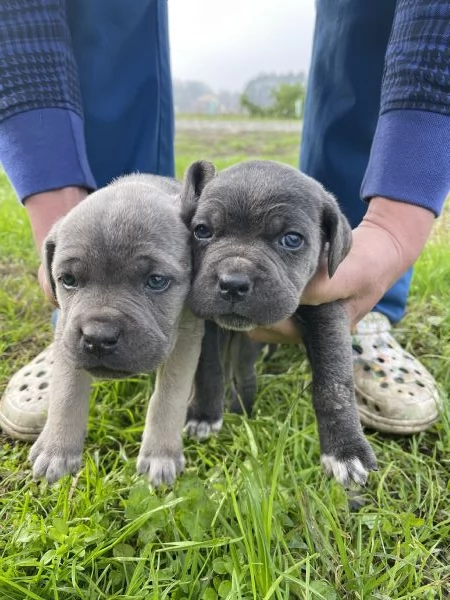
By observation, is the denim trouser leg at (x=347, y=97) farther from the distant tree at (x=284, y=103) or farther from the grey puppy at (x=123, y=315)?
the distant tree at (x=284, y=103)

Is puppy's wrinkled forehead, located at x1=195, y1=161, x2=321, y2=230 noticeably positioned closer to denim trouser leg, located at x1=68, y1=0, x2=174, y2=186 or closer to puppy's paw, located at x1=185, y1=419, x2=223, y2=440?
puppy's paw, located at x1=185, y1=419, x2=223, y2=440

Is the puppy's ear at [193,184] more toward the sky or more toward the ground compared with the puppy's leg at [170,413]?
more toward the sky

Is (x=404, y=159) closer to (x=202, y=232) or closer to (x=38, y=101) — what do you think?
(x=202, y=232)

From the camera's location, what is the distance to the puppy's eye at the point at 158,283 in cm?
205

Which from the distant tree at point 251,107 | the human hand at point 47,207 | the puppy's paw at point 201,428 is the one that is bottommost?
the distant tree at point 251,107

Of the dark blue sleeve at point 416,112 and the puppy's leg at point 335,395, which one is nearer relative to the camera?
the puppy's leg at point 335,395

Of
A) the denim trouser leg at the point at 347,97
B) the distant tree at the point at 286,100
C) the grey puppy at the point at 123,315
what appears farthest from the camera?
the distant tree at the point at 286,100

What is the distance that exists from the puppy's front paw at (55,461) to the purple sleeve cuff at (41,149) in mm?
1395

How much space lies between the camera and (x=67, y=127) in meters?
2.85

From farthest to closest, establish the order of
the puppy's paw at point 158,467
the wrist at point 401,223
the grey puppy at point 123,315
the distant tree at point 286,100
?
the distant tree at point 286,100, the wrist at point 401,223, the puppy's paw at point 158,467, the grey puppy at point 123,315

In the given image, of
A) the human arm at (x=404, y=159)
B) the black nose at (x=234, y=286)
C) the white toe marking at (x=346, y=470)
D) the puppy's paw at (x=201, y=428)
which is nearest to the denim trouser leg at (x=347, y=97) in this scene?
the human arm at (x=404, y=159)

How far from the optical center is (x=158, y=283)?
2.07 meters

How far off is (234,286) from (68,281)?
26.2 inches

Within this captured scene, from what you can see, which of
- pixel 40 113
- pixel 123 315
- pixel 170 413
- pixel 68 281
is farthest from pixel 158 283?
pixel 40 113
